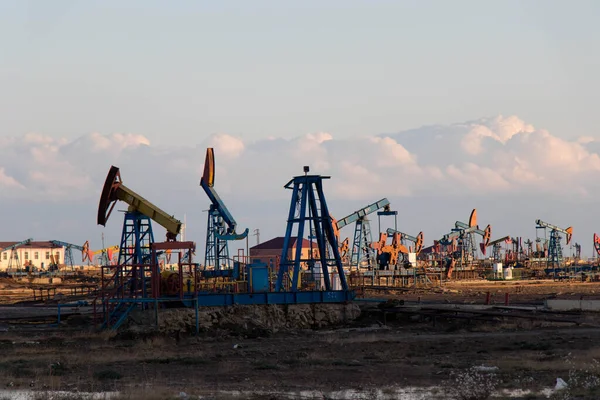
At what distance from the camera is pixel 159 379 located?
72.7 ft

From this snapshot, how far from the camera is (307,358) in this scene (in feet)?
85.5

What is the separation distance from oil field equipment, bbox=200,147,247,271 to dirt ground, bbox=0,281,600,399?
21911 mm

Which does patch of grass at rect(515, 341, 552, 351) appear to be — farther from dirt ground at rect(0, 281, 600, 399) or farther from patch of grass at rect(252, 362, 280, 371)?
patch of grass at rect(252, 362, 280, 371)

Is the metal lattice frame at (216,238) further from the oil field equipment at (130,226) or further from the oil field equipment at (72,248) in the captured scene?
the oil field equipment at (72,248)

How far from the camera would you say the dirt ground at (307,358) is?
21.1 metres

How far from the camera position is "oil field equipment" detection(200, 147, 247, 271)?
5769 centimetres

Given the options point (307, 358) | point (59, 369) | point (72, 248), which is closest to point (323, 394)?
point (307, 358)

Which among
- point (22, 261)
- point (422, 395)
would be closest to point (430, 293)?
point (422, 395)

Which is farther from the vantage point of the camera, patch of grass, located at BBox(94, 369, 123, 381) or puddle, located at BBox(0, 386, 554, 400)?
patch of grass, located at BBox(94, 369, 123, 381)

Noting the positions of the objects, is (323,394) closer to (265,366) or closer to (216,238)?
(265,366)

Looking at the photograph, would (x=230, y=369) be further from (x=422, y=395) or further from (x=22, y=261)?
(x=22, y=261)

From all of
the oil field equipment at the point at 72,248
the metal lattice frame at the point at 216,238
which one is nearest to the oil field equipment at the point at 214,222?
the metal lattice frame at the point at 216,238

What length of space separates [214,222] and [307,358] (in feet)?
114

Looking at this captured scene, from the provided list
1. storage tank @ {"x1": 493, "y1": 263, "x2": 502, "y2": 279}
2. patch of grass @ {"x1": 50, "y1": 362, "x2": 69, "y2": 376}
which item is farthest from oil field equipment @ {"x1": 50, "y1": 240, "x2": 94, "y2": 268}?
patch of grass @ {"x1": 50, "y1": 362, "x2": 69, "y2": 376}
